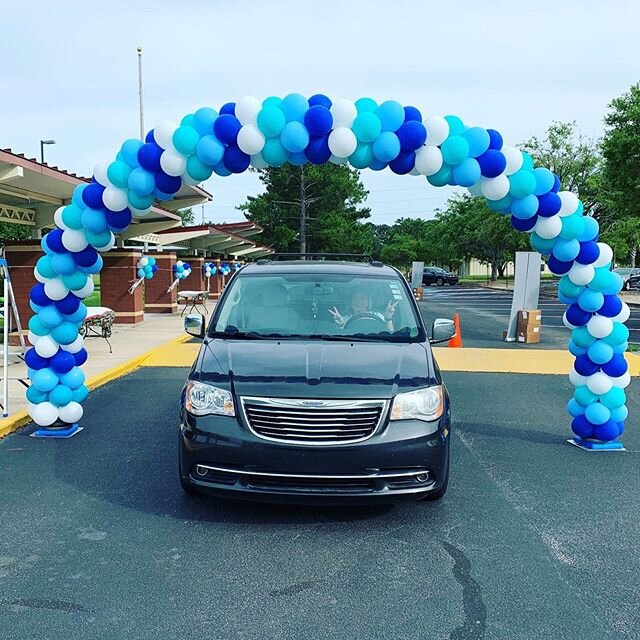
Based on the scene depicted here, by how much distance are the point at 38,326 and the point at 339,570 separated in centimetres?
425

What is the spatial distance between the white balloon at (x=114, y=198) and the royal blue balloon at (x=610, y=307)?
470 cm

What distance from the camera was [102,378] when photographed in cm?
1015

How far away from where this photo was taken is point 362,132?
6.00m

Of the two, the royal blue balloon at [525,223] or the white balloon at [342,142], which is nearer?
the white balloon at [342,142]

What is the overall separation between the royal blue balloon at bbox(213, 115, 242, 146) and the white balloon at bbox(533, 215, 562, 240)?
9.61 ft

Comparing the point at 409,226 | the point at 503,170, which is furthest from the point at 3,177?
the point at 409,226

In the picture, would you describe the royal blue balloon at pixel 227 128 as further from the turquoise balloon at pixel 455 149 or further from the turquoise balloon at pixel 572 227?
the turquoise balloon at pixel 572 227

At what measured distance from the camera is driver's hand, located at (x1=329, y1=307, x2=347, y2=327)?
5.59 m

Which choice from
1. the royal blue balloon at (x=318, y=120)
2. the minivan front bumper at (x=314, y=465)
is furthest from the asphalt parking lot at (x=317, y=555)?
the royal blue balloon at (x=318, y=120)

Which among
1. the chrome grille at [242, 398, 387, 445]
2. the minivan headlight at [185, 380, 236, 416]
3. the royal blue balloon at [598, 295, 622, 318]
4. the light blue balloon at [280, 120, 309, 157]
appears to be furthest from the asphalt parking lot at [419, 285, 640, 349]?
the minivan headlight at [185, 380, 236, 416]

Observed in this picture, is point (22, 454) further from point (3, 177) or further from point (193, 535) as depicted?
point (3, 177)

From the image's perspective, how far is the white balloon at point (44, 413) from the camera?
677 cm

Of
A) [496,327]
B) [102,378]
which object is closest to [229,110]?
Result: [102,378]

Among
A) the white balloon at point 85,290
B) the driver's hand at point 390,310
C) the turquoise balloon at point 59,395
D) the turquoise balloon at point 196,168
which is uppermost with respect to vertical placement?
the turquoise balloon at point 196,168
